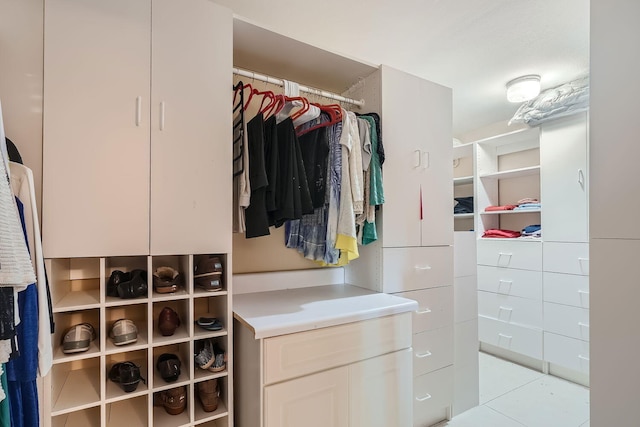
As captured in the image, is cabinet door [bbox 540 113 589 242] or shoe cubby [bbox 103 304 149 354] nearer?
shoe cubby [bbox 103 304 149 354]

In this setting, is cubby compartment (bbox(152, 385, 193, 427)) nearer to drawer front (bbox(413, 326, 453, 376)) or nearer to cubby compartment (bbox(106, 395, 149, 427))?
cubby compartment (bbox(106, 395, 149, 427))

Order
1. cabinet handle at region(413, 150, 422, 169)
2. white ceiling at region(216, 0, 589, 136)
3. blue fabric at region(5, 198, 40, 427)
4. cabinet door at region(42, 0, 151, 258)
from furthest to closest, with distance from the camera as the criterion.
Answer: cabinet handle at region(413, 150, 422, 169), white ceiling at region(216, 0, 589, 136), cabinet door at region(42, 0, 151, 258), blue fabric at region(5, 198, 40, 427)

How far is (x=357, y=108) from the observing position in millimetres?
1908

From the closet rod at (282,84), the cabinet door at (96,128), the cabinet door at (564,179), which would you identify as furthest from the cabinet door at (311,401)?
the cabinet door at (564,179)

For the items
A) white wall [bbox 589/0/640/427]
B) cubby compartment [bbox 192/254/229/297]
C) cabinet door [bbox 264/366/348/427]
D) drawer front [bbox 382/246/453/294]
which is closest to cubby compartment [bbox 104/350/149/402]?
cubby compartment [bbox 192/254/229/297]

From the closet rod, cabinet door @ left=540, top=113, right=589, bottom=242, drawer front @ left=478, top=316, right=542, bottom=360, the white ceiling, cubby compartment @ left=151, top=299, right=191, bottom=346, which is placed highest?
the white ceiling

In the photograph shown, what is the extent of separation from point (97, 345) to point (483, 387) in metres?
2.54

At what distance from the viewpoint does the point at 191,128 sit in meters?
1.19

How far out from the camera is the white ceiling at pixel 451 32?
158 centimetres

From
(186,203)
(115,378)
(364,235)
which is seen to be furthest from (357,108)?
(115,378)

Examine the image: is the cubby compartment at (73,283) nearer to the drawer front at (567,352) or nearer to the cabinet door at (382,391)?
the cabinet door at (382,391)

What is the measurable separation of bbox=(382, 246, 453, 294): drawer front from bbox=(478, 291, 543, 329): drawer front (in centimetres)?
122

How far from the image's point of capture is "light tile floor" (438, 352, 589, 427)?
1.88 m

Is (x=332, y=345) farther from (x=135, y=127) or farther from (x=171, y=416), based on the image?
(x=135, y=127)
